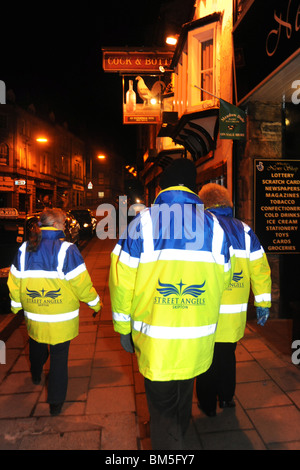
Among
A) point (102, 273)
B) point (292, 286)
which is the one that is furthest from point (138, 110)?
point (292, 286)

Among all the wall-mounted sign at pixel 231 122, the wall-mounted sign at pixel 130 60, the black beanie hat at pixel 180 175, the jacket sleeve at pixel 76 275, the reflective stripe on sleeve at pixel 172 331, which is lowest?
the reflective stripe on sleeve at pixel 172 331

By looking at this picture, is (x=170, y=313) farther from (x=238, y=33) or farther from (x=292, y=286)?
(x=238, y=33)

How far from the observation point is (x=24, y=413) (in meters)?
3.35

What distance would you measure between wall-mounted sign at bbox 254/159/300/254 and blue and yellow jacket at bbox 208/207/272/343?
269cm

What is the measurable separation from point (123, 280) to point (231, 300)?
1361 millimetres

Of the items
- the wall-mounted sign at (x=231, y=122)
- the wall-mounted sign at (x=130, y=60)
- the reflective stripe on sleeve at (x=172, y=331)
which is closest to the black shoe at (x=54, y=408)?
the reflective stripe on sleeve at (x=172, y=331)

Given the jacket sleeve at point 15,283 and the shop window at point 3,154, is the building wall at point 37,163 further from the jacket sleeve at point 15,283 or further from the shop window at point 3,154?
the jacket sleeve at point 15,283

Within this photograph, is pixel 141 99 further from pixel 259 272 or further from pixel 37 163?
pixel 37 163

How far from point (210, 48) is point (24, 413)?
337 inches

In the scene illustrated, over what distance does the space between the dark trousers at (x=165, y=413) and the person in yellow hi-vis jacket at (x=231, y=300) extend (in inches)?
39.5

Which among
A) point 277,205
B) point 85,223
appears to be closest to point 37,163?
point 85,223

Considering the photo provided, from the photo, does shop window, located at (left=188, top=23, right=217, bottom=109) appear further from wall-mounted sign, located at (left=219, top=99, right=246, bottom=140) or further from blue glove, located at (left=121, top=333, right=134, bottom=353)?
blue glove, located at (left=121, top=333, right=134, bottom=353)

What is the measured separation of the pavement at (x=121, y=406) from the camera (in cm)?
289

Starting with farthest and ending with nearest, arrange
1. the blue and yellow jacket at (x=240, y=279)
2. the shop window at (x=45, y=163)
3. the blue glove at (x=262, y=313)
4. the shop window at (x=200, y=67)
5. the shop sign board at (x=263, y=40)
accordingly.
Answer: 1. the shop window at (x=45, y=163)
2. the shop window at (x=200, y=67)
3. the shop sign board at (x=263, y=40)
4. the blue glove at (x=262, y=313)
5. the blue and yellow jacket at (x=240, y=279)
